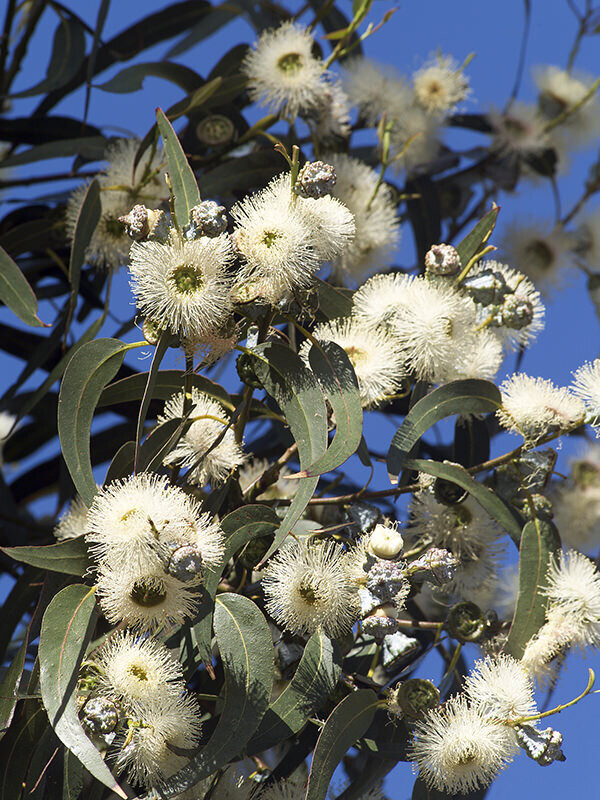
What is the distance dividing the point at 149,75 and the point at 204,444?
93cm

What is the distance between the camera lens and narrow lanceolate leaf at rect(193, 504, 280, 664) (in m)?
1.23

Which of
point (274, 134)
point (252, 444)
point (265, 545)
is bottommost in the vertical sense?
point (265, 545)

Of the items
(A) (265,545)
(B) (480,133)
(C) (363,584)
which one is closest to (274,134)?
(B) (480,133)

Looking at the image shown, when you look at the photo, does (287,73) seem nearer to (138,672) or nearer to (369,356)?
(369,356)

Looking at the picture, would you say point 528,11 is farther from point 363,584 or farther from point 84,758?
point 84,758

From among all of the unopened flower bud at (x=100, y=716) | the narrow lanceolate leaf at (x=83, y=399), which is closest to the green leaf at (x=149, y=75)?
the narrow lanceolate leaf at (x=83, y=399)

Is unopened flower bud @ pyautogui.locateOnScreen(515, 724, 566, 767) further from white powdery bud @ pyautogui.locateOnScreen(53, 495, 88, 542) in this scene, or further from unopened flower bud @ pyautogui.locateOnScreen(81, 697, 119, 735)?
white powdery bud @ pyautogui.locateOnScreen(53, 495, 88, 542)

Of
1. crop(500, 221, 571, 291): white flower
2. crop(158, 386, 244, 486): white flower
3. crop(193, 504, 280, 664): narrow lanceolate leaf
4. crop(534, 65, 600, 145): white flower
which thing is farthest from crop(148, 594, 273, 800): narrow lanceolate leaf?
crop(534, 65, 600, 145): white flower

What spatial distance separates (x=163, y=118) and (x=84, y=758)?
813mm

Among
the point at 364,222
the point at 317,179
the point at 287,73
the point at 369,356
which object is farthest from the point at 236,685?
the point at 287,73

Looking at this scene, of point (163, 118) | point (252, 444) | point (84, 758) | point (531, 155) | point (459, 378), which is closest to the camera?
point (84, 758)

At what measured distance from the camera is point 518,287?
5.00 feet

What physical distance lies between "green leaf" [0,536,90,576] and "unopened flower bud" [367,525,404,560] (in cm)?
35

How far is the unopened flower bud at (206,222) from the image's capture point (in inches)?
47.2
